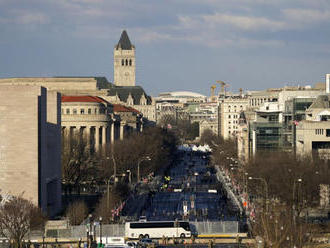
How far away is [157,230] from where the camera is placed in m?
84.6

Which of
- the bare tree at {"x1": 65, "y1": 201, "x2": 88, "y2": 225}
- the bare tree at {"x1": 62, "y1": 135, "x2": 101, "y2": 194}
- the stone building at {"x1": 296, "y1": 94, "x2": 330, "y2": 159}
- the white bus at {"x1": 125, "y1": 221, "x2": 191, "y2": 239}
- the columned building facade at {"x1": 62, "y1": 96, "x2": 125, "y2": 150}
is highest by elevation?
the columned building facade at {"x1": 62, "y1": 96, "x2": 125, "y2": 150}

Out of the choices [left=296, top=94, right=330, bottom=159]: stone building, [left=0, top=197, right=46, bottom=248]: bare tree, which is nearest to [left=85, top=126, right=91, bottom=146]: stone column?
[left=296, top=94, right=330, bottom=159]: stone building

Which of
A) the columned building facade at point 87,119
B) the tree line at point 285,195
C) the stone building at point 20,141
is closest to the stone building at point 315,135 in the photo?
the tree line at point 285,195

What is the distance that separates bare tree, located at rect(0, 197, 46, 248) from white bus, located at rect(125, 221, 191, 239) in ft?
22.9

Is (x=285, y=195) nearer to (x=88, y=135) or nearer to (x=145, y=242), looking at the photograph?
(x=145, y=242)

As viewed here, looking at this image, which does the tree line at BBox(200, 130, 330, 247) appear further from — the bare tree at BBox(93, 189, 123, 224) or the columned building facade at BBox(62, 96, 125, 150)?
the columned building facade at BBox(62, 96, 125, 150)

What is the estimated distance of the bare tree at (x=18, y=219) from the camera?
77.2 m

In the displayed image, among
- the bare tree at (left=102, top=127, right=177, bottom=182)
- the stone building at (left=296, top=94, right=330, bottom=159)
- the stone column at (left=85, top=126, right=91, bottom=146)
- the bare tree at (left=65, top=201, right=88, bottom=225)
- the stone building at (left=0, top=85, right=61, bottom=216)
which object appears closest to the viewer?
the bare tree at (left=65, top=201, right=88, bottom=225)

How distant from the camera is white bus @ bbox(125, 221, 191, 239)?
274 feet

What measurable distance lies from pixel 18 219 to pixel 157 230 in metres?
11.1

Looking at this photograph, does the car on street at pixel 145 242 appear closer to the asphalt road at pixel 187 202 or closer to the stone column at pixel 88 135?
the asphalt road at pixel 187 202

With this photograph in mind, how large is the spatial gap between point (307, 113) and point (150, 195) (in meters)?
22.4

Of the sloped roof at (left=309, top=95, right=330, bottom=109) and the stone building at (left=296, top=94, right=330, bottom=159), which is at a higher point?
the sloped roof at (left=309, top=95, right=330, bottom=109)

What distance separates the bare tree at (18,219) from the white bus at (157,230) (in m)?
6.97
